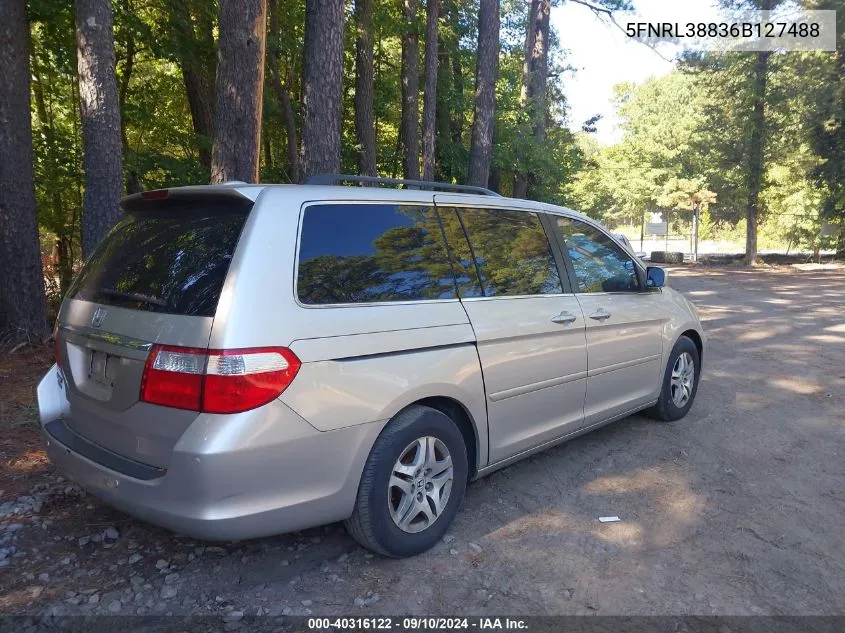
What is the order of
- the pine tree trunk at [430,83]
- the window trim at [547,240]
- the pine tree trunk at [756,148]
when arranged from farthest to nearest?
the pine tree trunk at [756,148] → the pine tree trunk at [430,83] → the window trim at [547,240]

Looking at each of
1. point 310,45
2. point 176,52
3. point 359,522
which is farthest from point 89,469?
point 176,52

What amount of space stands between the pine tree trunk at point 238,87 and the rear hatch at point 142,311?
11.4 feet

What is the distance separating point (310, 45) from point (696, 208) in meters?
27.7

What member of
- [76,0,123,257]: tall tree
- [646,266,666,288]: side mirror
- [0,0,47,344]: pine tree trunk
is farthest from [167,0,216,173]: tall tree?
[646,266,666,288]: side mirror

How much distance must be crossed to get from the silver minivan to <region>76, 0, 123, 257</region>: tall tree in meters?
3.94

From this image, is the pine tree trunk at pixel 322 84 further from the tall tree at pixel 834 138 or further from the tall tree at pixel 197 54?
the tall tree at pixel 834 138

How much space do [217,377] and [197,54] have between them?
1104 centimetres

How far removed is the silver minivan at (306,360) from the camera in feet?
8.04

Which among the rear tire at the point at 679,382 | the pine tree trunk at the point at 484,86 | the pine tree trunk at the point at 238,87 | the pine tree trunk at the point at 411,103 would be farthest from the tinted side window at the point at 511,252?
the pine tree trunk at the point at 411,103

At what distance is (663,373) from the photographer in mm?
4953

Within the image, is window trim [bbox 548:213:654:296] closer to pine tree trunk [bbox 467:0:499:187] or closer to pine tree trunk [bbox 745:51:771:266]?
pine tree trunk [bbox 467:0:499:187]

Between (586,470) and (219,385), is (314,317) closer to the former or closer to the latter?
(219,385)

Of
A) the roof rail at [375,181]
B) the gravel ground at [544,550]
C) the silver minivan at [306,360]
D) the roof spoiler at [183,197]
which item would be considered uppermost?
the roof rail at [375,181]

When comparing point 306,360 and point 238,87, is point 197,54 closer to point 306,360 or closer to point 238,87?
point 238,87
